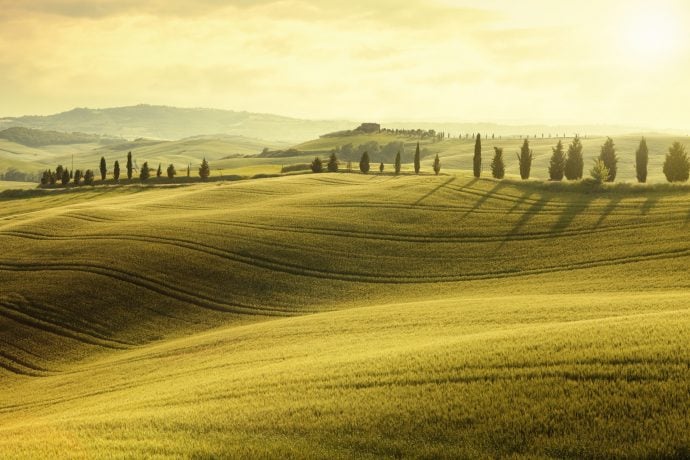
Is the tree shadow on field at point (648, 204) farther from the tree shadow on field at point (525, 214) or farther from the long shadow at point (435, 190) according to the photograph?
the long shadow at point (435, 190)

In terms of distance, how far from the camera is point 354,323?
123 feet

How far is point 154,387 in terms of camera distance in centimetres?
2881

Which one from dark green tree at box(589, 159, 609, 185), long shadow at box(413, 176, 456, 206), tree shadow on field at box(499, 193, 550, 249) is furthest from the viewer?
dark green tree at box(589, 159, 609, 185)

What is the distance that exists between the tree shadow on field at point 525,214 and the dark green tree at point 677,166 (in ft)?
75.6

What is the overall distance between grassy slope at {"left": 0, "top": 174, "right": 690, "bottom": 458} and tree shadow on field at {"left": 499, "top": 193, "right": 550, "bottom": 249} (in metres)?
0.42

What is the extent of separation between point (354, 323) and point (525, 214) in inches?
1704

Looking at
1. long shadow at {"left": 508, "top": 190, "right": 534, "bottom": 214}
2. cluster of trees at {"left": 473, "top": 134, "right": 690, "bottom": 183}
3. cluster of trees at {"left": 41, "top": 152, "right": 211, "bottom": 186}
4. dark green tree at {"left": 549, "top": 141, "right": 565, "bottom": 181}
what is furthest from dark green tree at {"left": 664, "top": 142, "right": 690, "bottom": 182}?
cluster of trees at {"left": 41, "top": 152, "right": 211, "bottom": 186}

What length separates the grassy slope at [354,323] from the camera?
16234 mm

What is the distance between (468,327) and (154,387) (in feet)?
52.0

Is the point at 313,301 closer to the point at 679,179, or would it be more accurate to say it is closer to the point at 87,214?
the point at 87,214

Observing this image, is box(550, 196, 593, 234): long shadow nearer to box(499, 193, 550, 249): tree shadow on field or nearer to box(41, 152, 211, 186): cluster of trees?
box(499, 193, 550, 249): tree shadow on field

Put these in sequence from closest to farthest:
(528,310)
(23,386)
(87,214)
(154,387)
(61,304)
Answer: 1. (154,387)
2. (528,310)
3. (23,386)
4. (61,304)
5. (87,214)

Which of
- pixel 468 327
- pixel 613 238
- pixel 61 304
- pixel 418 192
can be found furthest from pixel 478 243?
pixel 61 304

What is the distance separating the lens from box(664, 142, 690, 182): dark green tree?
8981 cm
